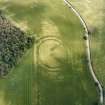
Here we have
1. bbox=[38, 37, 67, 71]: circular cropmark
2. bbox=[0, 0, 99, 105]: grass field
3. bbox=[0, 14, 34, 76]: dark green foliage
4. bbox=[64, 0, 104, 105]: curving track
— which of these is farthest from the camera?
bbox=[38, 37, 67, 71]: circular cropmark

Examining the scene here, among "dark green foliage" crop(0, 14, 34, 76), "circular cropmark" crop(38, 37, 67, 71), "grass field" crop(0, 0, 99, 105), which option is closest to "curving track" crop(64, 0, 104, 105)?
"grass field" crop(0, 0, 99, 105)

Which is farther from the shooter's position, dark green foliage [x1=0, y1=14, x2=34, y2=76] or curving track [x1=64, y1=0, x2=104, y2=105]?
dark green foliage [x1=0, y1=14, x2=34, y2=76]

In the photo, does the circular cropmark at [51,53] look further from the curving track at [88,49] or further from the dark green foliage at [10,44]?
the curving track at [88,49]

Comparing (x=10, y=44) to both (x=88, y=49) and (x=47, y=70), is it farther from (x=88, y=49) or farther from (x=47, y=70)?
(x=88, y=49)

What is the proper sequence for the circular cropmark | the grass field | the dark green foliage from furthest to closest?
the circular cropmark
the dark green foliage
the grass field

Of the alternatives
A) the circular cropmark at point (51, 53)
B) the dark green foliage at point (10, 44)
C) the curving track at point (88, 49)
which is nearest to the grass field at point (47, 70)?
the curving track at point (88, 49)

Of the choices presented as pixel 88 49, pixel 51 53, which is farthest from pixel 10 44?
pixel 88 49

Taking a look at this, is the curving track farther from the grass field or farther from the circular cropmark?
the circular cropmark
